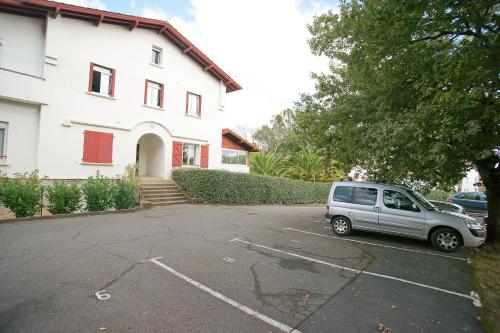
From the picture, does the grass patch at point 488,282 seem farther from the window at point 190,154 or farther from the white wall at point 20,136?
the white wall at point 20,136

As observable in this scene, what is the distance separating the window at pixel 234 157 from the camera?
23422mm

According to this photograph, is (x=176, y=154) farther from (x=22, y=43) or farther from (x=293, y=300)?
(x=293, y=300)

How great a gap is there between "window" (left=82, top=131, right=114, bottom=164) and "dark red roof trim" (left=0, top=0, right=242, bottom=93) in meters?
5.69

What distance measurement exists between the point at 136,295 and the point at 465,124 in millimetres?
7062

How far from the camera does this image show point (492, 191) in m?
8.38

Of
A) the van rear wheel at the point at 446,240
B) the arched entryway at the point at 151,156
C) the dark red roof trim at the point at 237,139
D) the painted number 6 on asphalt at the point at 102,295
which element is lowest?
the painted number 6 on asphalt at the point at 102,295

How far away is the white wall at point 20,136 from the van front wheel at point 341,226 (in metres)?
13.0

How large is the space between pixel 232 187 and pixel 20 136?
33.7 ft

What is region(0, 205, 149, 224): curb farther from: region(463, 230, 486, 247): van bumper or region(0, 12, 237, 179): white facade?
region(463, 230, 486, 247): van bumper

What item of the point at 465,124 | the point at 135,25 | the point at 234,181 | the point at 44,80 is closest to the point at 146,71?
the point at 135,25

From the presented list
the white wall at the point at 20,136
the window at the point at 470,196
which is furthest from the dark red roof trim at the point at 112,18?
the window at the point at 470,196

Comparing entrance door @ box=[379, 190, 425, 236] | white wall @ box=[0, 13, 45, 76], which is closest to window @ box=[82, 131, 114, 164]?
white wall @ box=[0, 13, 45, 76]

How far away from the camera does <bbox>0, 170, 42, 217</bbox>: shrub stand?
8.55 meters

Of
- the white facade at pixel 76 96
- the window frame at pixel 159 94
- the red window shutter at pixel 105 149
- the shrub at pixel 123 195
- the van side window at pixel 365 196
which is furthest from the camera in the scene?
the window frame at pixel 159 94
